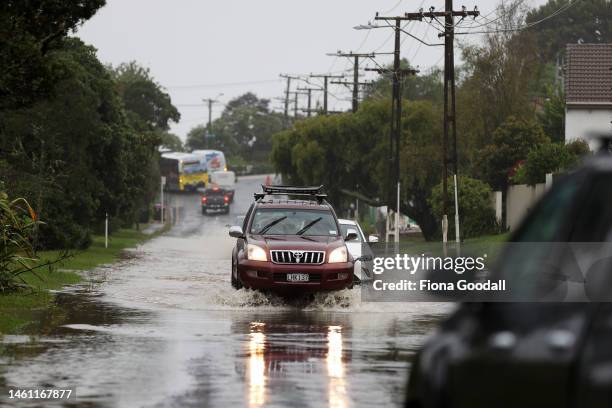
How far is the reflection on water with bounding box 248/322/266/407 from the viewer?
11.5 m

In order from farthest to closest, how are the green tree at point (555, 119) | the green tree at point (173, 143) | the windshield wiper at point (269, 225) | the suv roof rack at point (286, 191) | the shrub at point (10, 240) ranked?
1. the green tree at point (173, 143)
2. the green tree at point (555, 119)
3. the suv roof rack at point (286, 191)
4. the windshield wiper at point (269, 225)
5. the shrub at point (10, 240)

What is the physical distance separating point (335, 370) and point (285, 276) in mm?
8743

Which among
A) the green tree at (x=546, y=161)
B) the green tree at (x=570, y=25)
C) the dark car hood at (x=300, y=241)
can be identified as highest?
the green tree at (x=570, y=25)

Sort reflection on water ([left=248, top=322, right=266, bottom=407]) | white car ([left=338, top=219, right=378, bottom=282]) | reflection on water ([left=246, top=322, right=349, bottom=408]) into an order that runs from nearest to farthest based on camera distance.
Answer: reflection on water ([left=248, top=322, right=266, bottom=407]) → reflection on water ([left=246, top=322, right=349, bottom=408]) → white car ([left=338, top=219, right=378, bottom=282])

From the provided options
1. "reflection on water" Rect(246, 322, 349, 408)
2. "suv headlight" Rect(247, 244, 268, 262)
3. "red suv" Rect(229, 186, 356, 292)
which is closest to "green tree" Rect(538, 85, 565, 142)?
"red suv" Rect(229, 186, 356, 292)

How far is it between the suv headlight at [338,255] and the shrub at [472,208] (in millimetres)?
35669

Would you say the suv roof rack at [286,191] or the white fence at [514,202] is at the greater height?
the suv roof rack at [286,191]

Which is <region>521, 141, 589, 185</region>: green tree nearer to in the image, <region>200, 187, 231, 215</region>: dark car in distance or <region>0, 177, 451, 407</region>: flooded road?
<region>0, 177, 451, 407</region>: flooded road

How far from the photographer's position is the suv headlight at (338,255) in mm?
22500

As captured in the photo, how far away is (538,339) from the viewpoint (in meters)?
5.00

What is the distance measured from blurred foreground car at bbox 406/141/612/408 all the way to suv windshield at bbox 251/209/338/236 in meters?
17.7

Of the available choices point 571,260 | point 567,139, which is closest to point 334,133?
point 567,139

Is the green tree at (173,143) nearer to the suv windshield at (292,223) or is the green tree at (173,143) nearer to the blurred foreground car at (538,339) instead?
the suv windshield at (292,223)

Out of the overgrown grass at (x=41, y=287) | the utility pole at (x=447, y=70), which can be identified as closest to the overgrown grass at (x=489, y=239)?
the utility pole at (x=447, y=70)
